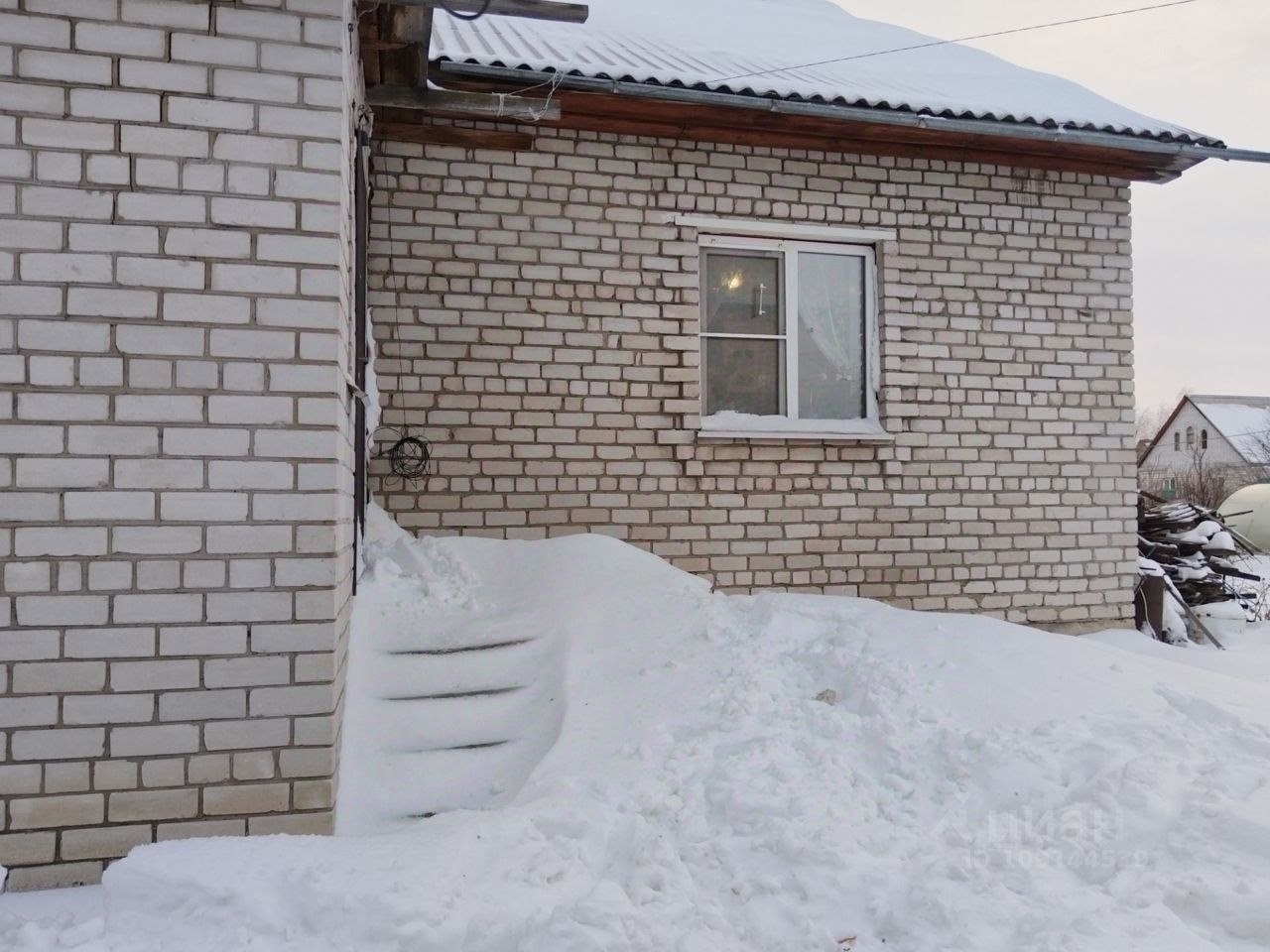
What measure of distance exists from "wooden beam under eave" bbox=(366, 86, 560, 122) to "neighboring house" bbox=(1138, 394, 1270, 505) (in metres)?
34.9

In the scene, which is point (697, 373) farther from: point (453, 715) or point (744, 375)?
point (453, 715)

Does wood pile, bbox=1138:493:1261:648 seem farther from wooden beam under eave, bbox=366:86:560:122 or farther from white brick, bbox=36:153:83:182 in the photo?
white brick, bbox=36:153:83:182

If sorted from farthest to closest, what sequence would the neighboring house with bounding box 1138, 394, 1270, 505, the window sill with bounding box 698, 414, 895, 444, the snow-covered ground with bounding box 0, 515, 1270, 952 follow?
1. the neighboring house with bounding box 1138, 394, 1270, 505
2. the window sill with bounding box 698, 414, 895, 444
3. the snow-covered ground with bounding box 0, 515, 1270, 952

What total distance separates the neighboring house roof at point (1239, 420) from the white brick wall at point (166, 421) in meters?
38.7

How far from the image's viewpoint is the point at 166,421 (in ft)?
9.05

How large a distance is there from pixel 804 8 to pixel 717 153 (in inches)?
148

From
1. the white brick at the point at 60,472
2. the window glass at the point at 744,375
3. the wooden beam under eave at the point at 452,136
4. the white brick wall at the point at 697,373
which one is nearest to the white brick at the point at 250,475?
the white brick at the point at 60,472

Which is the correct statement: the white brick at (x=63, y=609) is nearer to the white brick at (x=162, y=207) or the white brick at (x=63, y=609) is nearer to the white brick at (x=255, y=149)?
the white brick at (x=162, y=207)

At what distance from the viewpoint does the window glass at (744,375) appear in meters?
5.43

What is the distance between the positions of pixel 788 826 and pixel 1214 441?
142ft

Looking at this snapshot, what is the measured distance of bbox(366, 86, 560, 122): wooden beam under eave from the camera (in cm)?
425

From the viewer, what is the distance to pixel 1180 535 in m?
7.12

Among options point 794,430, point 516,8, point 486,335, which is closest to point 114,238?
point 516,8

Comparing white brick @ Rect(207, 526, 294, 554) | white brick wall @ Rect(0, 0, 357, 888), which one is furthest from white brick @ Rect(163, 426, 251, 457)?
white brick @ Rect(207, 526, 294, 554)
